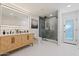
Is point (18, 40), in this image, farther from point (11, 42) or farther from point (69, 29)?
point (69, 29)

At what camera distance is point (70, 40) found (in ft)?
20.5

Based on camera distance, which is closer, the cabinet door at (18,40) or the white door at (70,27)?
the cabinet door at (18,40)

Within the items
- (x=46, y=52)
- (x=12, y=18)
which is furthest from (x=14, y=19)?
(x=46, y=52)

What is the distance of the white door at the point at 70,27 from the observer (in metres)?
5.93

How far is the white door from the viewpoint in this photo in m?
5.93

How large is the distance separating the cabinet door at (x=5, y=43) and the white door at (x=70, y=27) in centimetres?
424

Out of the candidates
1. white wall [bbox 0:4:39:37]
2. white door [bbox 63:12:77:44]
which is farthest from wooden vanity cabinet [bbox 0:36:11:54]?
white door [bbox 63:12:77:44]

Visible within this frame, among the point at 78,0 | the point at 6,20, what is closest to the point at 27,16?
the point at 6,20

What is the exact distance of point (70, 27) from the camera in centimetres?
628

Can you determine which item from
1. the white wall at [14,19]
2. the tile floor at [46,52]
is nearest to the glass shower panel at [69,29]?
the tile floor at [46,52]

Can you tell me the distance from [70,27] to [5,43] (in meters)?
4.54

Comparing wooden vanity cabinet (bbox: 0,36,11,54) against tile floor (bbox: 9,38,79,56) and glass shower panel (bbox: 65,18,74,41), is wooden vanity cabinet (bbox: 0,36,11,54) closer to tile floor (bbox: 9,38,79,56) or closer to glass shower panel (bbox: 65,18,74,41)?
tile floor (bbox: 9,38,79,56)

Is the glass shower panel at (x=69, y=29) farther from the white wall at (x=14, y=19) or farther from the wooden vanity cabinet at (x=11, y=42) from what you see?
the wooden vanity cabinet at (x=11, y=42)

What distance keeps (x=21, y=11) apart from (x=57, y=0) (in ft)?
6.86
